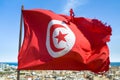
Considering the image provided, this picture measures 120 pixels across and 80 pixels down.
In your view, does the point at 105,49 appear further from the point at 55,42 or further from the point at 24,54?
the point at 24,54

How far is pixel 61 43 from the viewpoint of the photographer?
1250 centimetres

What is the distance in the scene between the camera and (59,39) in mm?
12469

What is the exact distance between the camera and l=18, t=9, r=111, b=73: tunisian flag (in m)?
12.4

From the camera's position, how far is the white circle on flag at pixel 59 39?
12.4 meters

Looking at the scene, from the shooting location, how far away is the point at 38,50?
12445 mm

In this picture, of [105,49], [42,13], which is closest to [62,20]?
[42,13]

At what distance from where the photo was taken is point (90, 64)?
12.4 m

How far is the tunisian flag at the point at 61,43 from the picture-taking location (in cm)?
1237

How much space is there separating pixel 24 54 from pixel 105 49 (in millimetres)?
2154

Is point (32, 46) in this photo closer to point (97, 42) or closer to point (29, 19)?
point (29, 19)

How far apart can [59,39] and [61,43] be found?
0.12m

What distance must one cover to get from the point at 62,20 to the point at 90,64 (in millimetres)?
1418

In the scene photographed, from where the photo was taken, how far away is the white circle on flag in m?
12.4

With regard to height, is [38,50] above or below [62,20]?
below
